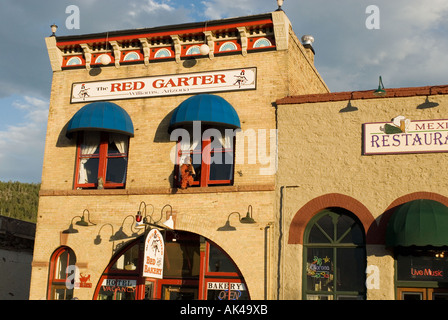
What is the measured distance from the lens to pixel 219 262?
1922 cm

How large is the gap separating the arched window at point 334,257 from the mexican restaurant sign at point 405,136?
225 centimetres

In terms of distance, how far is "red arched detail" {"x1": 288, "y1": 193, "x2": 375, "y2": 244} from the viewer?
1797cm

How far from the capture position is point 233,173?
19750 mm

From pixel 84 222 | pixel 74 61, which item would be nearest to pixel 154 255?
pixel 84 222

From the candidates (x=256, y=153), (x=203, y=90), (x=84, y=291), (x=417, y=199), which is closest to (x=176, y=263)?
(x=84, y=291)

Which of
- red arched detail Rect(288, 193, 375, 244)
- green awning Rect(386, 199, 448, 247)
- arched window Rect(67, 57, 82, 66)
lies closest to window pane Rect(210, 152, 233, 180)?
red arched detail Rect(288, 193, 375, 244)

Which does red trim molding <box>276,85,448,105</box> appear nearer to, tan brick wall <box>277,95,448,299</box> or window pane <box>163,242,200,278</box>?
tan brick wall <box>277,95,448,299</box>

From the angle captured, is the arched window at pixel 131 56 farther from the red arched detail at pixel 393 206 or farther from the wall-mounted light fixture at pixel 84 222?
the red arched detail at pixel 393 206

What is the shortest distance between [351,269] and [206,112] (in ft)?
21.5

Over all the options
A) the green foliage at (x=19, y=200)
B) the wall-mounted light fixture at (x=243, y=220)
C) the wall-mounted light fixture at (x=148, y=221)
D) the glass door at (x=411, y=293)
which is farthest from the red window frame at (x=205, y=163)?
the green foliage at (x=19, y=200)

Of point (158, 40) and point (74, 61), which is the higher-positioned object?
point (158, 40)

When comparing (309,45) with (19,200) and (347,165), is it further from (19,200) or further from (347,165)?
(19,200)

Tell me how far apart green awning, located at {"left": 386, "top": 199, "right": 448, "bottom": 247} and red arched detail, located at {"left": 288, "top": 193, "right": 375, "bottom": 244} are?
3.67 ft

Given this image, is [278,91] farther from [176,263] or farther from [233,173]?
[176,263]
